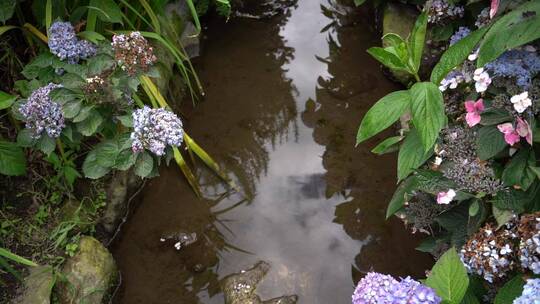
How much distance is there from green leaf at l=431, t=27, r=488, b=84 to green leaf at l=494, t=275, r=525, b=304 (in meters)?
0.63

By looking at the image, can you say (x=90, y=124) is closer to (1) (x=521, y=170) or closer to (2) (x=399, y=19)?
(1) (x=521, y=170)

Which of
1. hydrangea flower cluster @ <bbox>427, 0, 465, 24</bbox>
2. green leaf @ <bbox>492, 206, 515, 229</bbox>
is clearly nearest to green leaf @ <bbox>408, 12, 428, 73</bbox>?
green leaf @ <bbox>492, 206, 515, 229</bbox>

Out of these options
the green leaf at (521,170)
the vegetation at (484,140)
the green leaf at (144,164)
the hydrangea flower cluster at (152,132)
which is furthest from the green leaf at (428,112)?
the green leaf at (144,164)

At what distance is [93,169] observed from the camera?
79.2 inches

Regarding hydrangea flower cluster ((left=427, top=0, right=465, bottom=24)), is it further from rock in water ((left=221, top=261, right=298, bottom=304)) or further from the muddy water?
rock in water ((left=221, top=261, right=298, bottom=304))

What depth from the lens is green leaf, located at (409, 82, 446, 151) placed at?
151 centimetres

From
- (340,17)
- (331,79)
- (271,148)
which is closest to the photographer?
(271,148)

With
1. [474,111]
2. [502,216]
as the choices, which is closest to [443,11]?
[474,111]

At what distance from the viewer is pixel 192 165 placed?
278cm

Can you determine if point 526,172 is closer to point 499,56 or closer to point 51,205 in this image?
point 499,56

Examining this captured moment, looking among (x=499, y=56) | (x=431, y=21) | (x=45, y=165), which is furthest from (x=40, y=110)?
(x=431, y=21)

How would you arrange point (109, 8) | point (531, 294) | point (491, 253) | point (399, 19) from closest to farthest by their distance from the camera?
point (531, 294) < point (491, 253) < point (109, 8) < point (399, 19)

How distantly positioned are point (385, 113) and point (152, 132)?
0.79 meters

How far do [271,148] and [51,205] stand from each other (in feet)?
3.89
